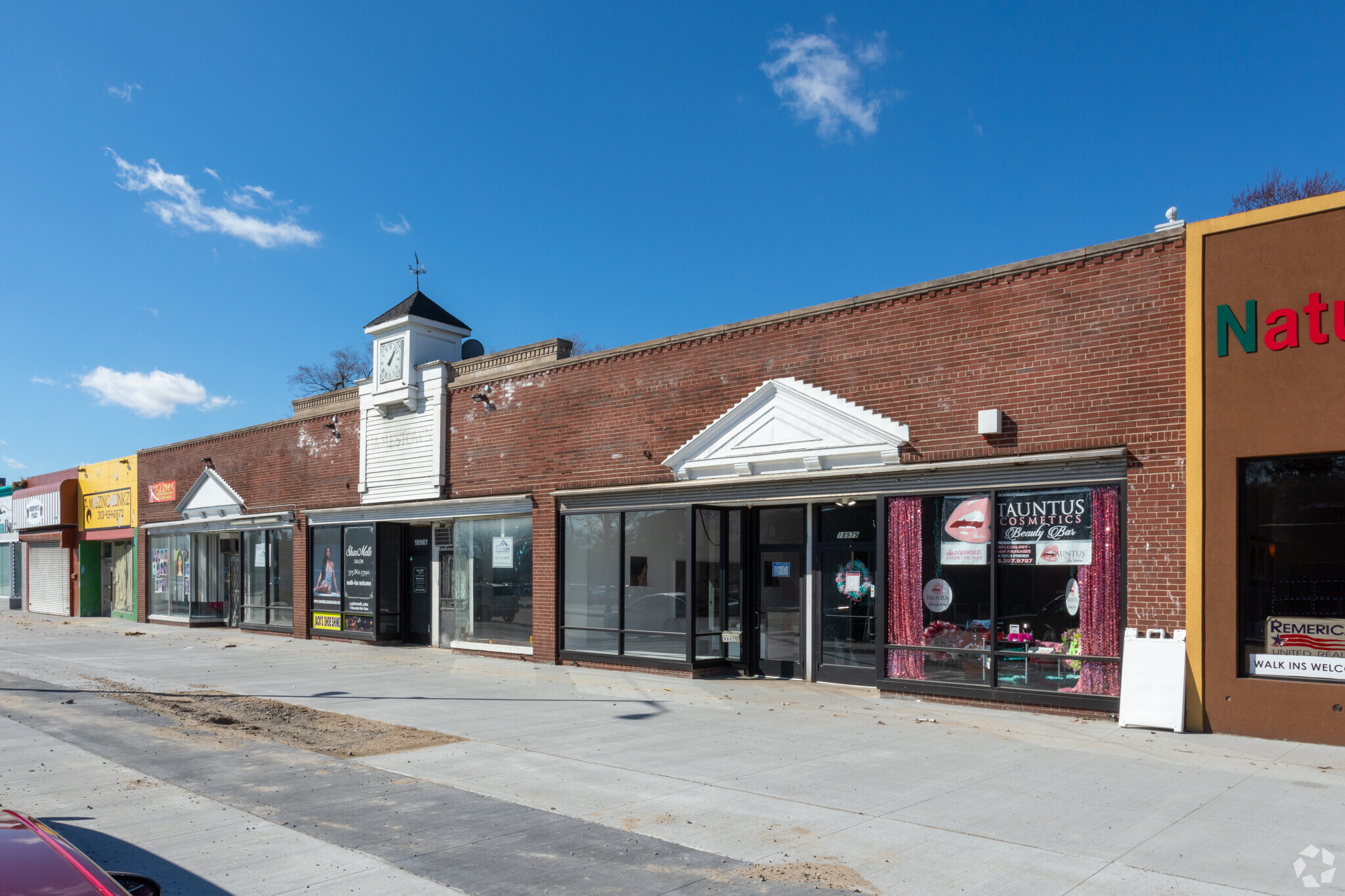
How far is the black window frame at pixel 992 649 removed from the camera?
11391 millimetres

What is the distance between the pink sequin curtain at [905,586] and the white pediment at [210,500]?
20.4 m

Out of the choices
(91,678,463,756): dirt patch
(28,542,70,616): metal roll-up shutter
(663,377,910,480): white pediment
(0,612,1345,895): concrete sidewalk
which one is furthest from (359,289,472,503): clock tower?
(28,542,70,616): metal roll-up shutter

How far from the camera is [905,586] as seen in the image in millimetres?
13266

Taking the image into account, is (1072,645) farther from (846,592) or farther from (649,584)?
(649,584)

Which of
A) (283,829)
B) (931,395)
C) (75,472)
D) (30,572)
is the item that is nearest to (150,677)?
(283,829)

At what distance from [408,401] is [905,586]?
41.6ft

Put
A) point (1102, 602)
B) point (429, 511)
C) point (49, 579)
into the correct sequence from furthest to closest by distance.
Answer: point (49, 579) < point (429, 511) < point (1102, 602)

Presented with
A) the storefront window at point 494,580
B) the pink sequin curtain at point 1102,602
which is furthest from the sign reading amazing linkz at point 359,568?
the pink sequin curtain at point 1102,602

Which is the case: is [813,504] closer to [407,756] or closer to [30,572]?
[407,756]

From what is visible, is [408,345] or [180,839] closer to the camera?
[180,839]

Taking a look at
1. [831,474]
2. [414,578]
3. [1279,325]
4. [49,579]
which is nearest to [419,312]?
[414,578]

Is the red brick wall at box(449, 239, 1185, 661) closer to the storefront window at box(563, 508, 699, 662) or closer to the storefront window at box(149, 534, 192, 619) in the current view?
the storefront window at box(563, 508, 699, 662)

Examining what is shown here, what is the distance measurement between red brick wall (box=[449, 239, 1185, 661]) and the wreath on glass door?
7.22ft

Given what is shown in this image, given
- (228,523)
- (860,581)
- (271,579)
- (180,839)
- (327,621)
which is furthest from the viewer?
(228,523)
